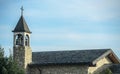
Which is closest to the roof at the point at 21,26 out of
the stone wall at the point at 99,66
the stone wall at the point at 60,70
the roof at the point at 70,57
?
the roof at the point at 70,57

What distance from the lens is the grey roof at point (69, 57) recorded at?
35.4m

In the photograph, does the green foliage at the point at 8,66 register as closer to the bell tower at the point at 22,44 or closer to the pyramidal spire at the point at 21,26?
the bell tower at the point at 22,44

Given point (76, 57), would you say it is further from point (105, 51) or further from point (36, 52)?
point (36, 52)

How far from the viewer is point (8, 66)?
32844 mm

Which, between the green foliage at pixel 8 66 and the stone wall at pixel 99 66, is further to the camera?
the stone wall at pixel 99 66

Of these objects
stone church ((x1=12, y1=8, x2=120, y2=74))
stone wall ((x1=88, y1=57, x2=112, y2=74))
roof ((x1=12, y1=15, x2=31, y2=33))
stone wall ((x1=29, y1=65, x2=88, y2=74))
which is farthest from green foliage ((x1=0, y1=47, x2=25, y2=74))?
stone wall ((x1=88, y1=57, x2=112, y2=74))

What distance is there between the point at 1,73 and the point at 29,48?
6376 millimetres

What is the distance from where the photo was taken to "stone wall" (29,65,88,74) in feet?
116

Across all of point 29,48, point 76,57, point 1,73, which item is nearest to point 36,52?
point 29,48

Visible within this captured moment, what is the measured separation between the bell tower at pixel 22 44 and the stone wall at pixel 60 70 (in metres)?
1.26

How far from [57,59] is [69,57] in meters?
1.18

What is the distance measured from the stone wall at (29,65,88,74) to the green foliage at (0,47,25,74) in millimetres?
4428

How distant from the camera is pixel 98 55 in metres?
35.9

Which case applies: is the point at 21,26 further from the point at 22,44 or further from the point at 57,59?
the point at 57,59
